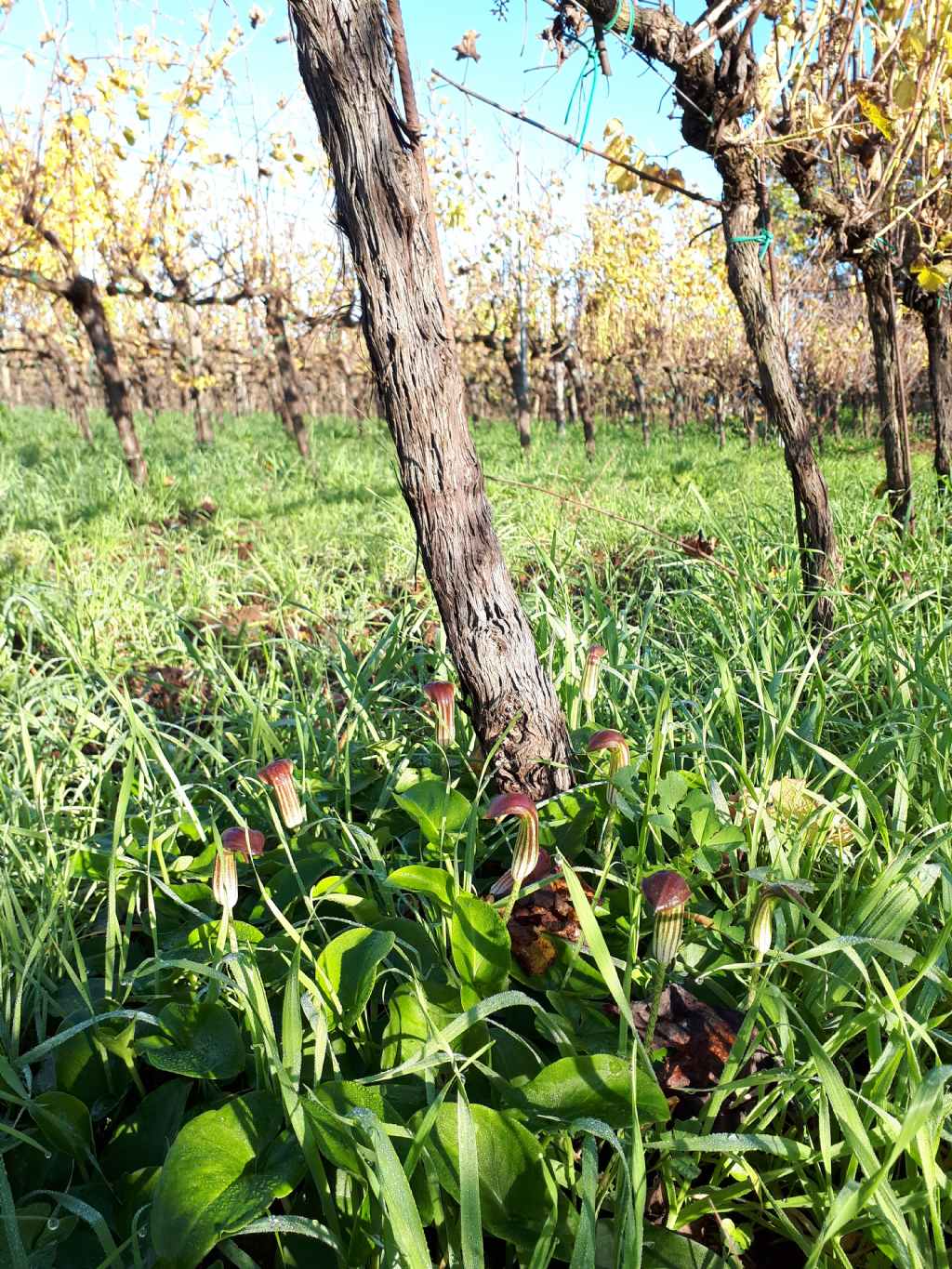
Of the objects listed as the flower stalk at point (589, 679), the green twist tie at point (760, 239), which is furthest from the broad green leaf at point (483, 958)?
the green twist tie at point (760, 239)

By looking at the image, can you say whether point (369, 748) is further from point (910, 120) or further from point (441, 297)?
point (910, 120)

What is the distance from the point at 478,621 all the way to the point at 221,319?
2261 cm

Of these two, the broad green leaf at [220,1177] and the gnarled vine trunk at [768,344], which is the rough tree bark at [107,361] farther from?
the broad green leaf at [220,1177]

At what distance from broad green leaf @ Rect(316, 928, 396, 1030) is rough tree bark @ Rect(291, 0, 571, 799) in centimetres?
56

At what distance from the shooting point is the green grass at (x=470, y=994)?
33.7 inches

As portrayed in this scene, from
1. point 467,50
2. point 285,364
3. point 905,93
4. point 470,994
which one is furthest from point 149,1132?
point 285,364

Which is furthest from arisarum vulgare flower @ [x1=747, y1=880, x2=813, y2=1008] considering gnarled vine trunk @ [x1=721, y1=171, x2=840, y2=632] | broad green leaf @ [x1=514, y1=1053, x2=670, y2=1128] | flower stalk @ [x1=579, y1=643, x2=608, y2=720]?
gnarled vine trunk @ [x1=721, y1=171, x2=840, y2=632]

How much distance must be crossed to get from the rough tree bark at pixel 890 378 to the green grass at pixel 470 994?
1474mm

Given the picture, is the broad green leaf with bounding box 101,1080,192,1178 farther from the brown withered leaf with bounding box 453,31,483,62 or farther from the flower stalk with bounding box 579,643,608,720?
the brown withered leaf with bounding box 453,31,483,62

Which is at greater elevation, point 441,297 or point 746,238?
point 746,238

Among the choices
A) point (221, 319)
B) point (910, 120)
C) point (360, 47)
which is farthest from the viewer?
point (221, 319)

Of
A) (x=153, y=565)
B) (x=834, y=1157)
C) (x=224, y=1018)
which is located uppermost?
(x=153, y=565)

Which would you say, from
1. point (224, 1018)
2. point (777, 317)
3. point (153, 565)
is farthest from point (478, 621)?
point (153, 565)

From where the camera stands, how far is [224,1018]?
40.8 inches
